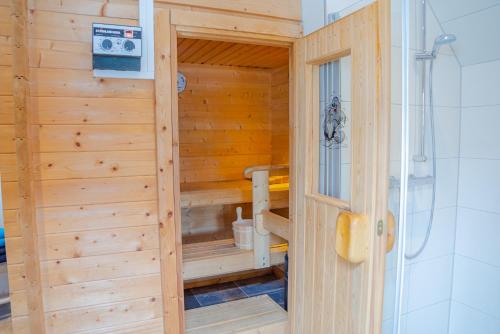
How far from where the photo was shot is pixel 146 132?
1.72 m

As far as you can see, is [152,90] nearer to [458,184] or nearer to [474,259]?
[458,184]

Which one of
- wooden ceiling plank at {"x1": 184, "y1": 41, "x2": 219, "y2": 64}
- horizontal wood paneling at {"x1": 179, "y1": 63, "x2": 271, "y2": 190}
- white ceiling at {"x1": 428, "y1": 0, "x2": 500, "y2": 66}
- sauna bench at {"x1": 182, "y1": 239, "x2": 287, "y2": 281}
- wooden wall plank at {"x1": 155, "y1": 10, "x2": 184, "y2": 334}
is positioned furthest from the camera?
horizontal wood paneling at {"x1": 179, "y1": 63, "x2": 271, "y2": 190}

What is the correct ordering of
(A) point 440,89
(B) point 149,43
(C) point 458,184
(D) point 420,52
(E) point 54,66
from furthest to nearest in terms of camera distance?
(C) point 458,184
(A) point 440,89
(D) point 420,52
(B) point 149,43
(E) point 54,66

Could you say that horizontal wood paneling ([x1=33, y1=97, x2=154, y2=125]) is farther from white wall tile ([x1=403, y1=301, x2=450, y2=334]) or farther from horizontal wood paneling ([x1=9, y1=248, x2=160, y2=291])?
white wall tile ([x1=403, y1=301, x2=450, y2=334])

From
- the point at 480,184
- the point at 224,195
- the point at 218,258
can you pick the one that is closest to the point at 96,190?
the point at 218,258

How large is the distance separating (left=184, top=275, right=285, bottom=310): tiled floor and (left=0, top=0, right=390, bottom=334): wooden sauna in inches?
35.2

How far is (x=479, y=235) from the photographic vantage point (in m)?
2.06

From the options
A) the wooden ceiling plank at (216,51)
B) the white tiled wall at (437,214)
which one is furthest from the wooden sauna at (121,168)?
the wooden ceiling plank at (216,51)

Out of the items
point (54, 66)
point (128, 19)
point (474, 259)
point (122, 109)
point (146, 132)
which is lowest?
point (474, 259)

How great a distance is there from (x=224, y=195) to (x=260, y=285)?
0.94 meters

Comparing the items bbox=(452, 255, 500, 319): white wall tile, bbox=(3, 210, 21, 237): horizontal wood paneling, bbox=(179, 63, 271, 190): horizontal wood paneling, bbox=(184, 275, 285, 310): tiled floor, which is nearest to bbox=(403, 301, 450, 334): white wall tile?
bbox=(452, 255, 500, 319): white wall tile

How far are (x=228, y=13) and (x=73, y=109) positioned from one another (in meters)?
0.88

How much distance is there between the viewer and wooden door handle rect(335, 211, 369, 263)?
1.40 meters

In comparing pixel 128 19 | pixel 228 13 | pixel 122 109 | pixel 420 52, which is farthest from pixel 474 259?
pixel 128 19
